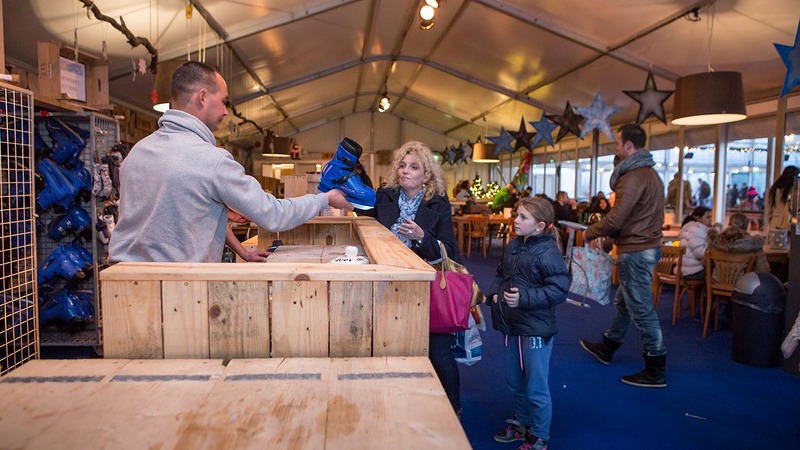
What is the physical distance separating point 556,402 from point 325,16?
21.0 feet

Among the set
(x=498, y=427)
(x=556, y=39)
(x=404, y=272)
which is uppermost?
(x=556, y=39)

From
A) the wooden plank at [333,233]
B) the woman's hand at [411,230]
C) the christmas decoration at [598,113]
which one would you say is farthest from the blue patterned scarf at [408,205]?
the christmas decoration at [598,113]

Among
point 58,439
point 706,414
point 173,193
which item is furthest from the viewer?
point 706,414

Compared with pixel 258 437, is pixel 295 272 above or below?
above

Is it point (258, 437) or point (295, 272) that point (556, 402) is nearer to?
point (295, 272)

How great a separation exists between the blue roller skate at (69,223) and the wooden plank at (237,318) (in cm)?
309

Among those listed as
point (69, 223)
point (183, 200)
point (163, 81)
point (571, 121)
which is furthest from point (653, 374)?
point (571, 121)

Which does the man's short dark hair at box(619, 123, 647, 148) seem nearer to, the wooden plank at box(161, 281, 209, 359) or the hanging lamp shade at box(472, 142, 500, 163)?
the wooden plank at box(161, 281, 209, 359)

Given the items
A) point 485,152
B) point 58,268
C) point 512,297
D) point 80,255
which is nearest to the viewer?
point 512,297

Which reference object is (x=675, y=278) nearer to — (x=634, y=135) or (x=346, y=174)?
(x=634, y=135)

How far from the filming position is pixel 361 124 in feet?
65.6

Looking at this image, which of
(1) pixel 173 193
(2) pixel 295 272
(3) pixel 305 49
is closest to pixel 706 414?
(2) pixel 295 272

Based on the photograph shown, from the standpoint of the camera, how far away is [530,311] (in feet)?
8.23

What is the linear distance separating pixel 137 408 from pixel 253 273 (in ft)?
1.33
